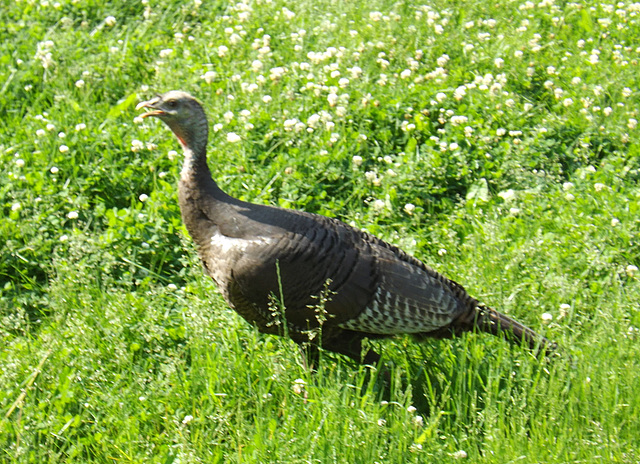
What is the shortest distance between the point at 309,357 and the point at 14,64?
3801mm

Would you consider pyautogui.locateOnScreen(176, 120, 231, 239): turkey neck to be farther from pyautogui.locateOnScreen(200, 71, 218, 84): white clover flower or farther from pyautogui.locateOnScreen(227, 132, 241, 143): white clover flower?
pyautogui.locateOnScreen(200, 71, 218, 84): white clover flower

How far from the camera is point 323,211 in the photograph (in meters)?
4.96

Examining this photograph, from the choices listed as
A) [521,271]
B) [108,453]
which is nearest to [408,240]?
[521,271]

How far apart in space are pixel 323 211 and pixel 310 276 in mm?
1474

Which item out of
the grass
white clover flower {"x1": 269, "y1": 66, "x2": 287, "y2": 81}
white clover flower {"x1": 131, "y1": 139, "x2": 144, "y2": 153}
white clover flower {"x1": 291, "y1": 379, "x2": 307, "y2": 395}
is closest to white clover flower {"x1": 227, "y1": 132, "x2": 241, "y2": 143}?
the grass

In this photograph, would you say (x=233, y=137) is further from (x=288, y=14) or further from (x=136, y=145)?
(x=288, y=14)

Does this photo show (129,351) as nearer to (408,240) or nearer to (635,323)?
(408,240)

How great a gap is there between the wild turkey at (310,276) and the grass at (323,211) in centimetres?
16

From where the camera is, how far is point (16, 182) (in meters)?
4.85

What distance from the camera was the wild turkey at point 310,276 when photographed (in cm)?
350

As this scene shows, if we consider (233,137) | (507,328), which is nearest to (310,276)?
(507,328)

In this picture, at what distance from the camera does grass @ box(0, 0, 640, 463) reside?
334 cm

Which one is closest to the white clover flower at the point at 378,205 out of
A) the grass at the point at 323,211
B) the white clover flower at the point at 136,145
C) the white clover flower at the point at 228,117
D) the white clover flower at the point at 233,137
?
the grass at the point at 323,211

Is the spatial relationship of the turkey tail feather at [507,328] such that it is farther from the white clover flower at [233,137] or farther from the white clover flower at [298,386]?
the white clover flower at [233,137]
